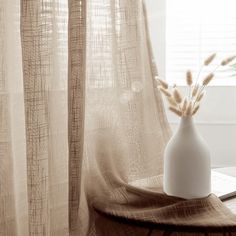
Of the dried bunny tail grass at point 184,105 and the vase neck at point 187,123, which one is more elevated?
the dried bunny tail grass at point 184,105

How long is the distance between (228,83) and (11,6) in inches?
63.4

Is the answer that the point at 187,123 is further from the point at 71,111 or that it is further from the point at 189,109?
the point at 71,111

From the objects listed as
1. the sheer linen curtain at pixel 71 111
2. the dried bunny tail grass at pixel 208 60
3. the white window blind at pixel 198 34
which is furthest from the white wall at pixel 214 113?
the dried bunny tail grass at pixel 208 60

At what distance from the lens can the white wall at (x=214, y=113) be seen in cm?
256

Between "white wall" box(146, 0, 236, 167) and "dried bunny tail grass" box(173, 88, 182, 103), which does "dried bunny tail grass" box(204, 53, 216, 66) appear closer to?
"dried bunny tail grass" box(173, 88, 182, 103)

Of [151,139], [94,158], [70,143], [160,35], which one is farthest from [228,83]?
[70,143]

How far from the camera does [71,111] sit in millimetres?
1275

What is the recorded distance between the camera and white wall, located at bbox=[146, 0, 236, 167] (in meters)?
2.56

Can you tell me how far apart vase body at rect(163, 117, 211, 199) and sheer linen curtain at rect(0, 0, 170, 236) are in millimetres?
205

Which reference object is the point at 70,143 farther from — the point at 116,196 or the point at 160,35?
the point at 160,35

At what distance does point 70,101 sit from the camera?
1.27 meters

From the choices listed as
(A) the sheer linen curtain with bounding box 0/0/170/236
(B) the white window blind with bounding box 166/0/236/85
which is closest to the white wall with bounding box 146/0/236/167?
(B) the white window blind with bounding box 166/0/236/85

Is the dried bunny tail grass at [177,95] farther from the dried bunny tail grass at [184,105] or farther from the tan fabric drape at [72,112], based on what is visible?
the tan fabric drape at [72,112]

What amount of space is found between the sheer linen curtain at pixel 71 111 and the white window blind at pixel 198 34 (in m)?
1.03
